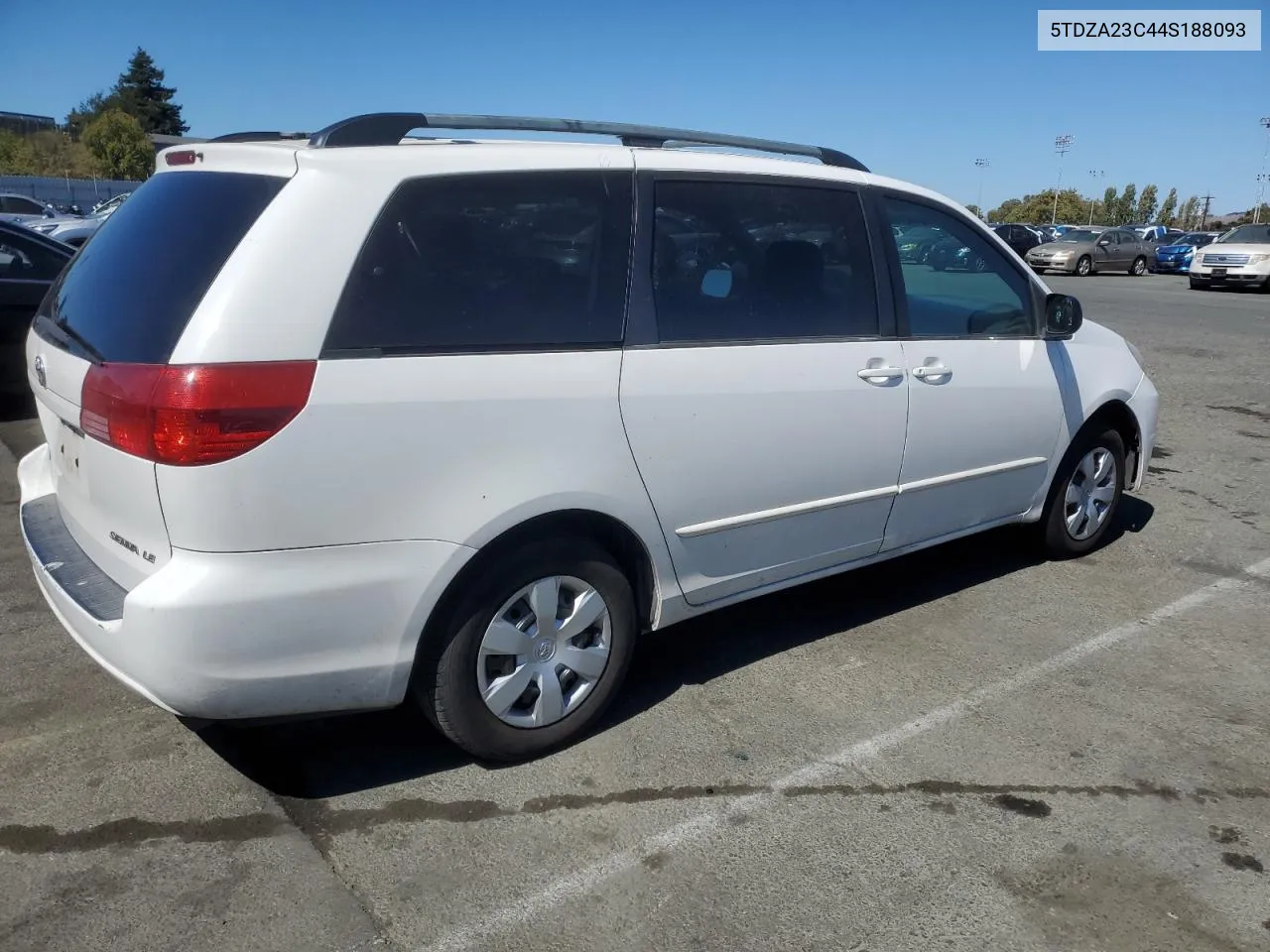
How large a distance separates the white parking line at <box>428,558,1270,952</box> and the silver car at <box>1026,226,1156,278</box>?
2979cm

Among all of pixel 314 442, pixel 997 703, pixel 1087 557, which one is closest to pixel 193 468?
pixel 314 442

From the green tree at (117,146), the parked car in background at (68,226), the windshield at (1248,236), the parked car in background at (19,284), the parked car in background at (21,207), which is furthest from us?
the green tree at (117,146)

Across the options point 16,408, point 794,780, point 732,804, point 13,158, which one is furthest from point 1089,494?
point 13,158

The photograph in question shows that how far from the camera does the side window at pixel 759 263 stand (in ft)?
11.4

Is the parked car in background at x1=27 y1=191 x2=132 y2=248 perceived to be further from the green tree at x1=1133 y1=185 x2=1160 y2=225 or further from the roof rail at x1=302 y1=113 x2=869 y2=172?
the green tree at x1=1133 y1=185 x2=1160 y2=225

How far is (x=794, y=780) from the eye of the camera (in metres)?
3.29

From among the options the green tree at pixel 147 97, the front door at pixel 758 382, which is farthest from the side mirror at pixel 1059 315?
the green tree at pixel 147 97

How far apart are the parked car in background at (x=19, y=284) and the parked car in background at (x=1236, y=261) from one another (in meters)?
25.1

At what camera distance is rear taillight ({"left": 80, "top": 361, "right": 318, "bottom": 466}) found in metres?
2.60

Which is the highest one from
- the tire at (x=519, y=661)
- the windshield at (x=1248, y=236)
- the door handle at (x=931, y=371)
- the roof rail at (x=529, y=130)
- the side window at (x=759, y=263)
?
the windshield at (x=1248, y=236)

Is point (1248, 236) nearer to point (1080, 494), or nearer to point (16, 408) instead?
point (1080, 494)

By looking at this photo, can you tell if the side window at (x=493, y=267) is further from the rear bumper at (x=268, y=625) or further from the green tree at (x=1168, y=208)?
the green tree at (x=1168, y=208)

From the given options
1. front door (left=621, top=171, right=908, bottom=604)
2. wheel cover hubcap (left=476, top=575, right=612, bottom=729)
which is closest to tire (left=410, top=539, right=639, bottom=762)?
wheel cover hubcap (left=476, top=575, right=612, bottom=729)

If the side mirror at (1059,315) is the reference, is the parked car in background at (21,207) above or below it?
above
